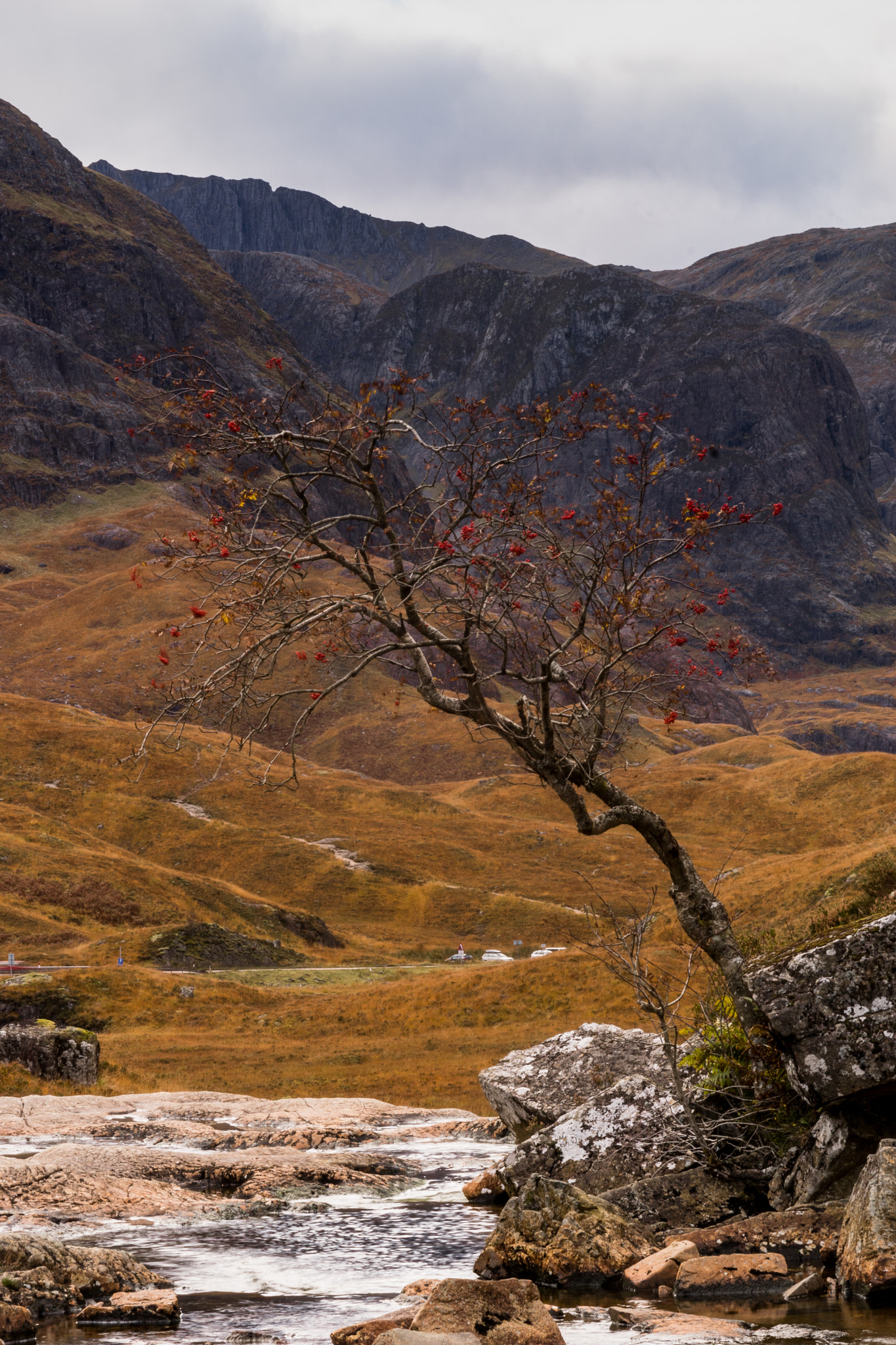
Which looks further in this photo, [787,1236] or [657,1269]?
[787,1236]

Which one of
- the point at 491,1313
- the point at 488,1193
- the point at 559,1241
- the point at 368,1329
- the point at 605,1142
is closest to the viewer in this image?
the point at 491,1313

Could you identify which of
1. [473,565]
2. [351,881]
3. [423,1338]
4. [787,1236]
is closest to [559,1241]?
[787,1236]

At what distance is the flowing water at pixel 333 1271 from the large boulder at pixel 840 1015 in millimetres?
2604

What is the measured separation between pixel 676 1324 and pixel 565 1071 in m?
10.4

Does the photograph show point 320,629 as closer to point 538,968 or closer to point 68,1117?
point 68,1117

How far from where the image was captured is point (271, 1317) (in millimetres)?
12336

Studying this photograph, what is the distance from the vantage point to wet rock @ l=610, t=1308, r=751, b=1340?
11000 millimetres

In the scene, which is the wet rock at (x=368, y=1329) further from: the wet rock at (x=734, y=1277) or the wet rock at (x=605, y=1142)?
the wet rock at (x=605, y=1142)

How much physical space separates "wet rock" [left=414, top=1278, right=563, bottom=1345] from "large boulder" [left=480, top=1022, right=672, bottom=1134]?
9.86 meters

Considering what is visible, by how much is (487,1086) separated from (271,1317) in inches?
416

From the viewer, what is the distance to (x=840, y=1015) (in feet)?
45.0

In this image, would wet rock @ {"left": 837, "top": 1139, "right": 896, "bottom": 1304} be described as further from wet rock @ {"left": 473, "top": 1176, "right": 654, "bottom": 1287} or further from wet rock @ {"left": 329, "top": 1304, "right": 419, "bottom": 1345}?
wet rock @ {"left": 329, "top": 1304, "right": 419, "bottom": 1345}

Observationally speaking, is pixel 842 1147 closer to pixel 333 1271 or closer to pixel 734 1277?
pixel 734 1277

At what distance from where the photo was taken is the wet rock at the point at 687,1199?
15.4 metres
